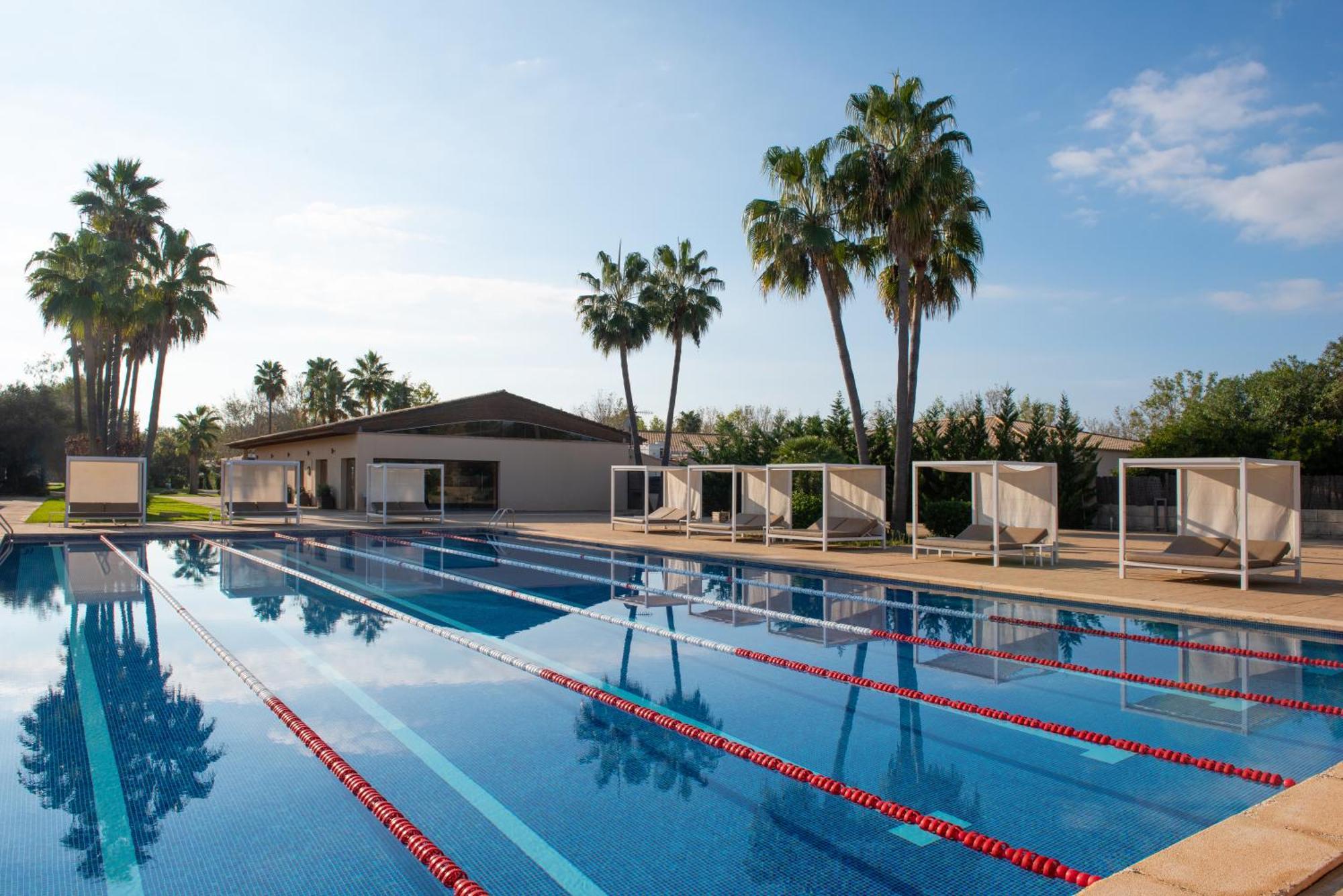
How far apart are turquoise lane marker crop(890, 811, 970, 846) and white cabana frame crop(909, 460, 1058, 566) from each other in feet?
33.9

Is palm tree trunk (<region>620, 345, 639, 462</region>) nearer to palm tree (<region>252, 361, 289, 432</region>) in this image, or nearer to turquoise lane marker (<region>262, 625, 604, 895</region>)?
turquoise lane marker (<region>262, 625, 604, 895</region>)

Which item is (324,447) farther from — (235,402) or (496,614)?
(235,402)

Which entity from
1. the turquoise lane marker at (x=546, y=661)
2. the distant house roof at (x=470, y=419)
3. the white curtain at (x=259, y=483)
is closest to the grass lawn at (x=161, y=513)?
the white curtain at (x=259, y=483)

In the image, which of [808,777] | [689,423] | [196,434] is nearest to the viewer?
[808,777]

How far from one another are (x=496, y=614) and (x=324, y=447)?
24.1 metres

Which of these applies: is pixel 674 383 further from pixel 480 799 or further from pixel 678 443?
pixel 480 799

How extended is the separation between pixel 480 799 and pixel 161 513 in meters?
27.8

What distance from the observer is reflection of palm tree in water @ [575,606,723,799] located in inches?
209

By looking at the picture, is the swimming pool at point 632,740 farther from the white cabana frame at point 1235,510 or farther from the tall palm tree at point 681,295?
the tall palm tree at point 681,295

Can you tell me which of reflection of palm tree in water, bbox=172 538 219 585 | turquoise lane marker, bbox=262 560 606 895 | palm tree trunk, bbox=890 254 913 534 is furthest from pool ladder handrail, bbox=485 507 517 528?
turquoise lane marker, bbox=262 560 606 895

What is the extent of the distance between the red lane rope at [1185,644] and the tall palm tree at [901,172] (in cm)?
923

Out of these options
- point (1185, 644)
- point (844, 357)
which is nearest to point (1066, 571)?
point (1185, 644)

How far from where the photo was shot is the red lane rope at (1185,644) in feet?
27.1

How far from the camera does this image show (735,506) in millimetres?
21500
